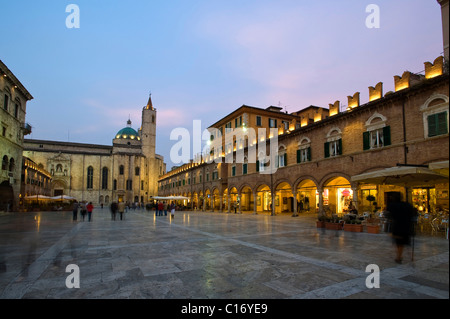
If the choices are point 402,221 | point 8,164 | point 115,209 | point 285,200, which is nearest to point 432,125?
point 402,221

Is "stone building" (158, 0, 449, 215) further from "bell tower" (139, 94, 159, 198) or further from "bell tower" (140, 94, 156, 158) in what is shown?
"bell tower" (140, 94, 156, 158)

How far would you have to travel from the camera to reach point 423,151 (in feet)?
47.1

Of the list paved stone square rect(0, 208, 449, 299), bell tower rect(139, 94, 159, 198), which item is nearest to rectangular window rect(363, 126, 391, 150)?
paved stone square rect(0, 208, 449, 299)

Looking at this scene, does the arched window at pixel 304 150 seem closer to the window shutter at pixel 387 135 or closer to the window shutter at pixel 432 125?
the window shutter at pixel 387 135

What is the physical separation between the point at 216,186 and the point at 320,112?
20.9 m

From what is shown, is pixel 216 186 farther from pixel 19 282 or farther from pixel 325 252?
pixel 19 282

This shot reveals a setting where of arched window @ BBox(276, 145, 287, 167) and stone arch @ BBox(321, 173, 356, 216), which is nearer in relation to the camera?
stone arch @ BBox(321, 173, 356, 216)

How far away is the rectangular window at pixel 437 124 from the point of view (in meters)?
13.5

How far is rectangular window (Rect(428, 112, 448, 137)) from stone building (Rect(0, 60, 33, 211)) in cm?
3538

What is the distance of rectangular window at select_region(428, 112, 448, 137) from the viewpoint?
13492 millimetres

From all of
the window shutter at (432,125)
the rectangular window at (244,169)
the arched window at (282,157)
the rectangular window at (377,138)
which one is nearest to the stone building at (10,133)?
the rectangular window at (244,169)
